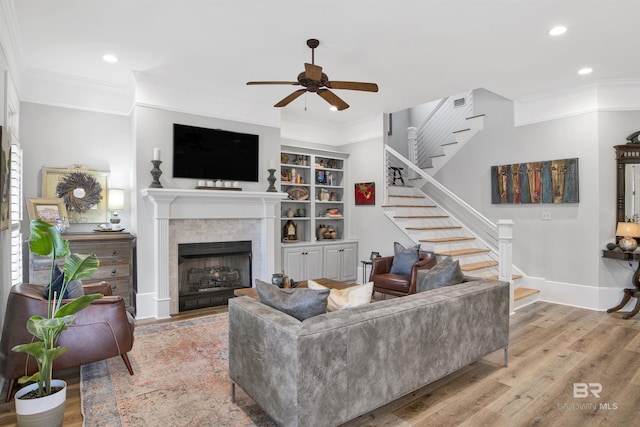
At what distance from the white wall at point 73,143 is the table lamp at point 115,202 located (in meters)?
0.19

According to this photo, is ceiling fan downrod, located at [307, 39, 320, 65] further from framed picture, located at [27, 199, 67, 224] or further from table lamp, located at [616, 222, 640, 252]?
table lamp, located at [616, 222, 640, 252]

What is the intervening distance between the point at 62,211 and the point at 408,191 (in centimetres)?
530

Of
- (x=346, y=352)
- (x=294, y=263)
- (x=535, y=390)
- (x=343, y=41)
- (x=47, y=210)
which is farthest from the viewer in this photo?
(x=294, y=263)

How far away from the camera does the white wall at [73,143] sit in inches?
164

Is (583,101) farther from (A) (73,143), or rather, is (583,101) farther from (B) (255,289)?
(A) (73,143)

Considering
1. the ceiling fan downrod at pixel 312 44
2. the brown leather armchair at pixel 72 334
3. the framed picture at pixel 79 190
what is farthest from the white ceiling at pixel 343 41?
the brown leather armchair at pixel 72 334

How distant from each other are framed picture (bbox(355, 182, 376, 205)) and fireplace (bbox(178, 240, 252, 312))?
2225 mm

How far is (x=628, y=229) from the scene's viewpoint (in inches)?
166

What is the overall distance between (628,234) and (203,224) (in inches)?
204

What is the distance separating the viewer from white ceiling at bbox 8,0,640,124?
9.51 feet

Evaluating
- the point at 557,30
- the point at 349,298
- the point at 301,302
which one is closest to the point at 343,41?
the point at 557,30

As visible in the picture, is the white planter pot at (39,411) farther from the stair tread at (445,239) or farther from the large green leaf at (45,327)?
the stair tread at (445,239)

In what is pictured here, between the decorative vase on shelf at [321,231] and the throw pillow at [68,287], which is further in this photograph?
the decorative vase on shelf at [321,231]
